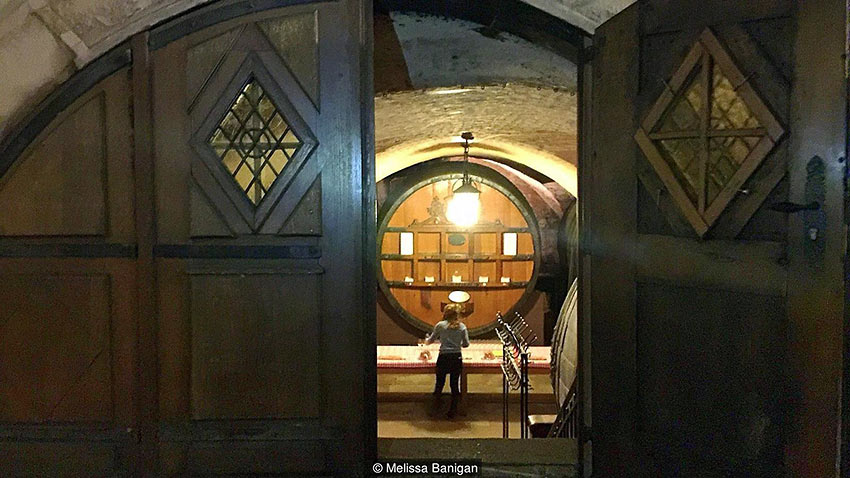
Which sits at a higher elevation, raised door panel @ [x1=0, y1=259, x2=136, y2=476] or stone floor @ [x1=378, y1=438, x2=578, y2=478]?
raised door panel @ [x1=0, y1=259, x2=136, y2=476]

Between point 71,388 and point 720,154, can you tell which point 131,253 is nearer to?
point 71,388

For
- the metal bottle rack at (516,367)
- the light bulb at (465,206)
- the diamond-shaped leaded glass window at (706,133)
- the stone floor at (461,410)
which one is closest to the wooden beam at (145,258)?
the diamond-shaped leaded glass window at (706,133)

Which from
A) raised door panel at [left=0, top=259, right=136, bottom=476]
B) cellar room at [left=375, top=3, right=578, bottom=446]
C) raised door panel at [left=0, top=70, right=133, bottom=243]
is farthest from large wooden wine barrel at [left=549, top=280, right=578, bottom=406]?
raised door panel at [left=0, top=70, right=133, bottom=243]

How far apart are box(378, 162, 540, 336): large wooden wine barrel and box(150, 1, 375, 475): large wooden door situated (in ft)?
15.2

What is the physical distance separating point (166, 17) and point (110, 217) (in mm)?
658

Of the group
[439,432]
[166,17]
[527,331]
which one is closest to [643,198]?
[166,17]

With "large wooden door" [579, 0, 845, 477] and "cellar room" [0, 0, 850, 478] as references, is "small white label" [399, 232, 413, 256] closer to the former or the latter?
"cellar room" [0, 0, 850, 478]

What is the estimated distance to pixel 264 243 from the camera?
2.14 meters

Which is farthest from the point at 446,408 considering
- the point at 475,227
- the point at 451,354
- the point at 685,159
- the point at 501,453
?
the point at 685,159

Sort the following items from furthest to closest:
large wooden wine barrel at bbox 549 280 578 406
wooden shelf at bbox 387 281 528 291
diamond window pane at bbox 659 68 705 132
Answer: wooden shelf at bbox 387 281 528 291
large wooden wine barrel at bbox 549 280 578 406
diamond window pane at bbox 659 68 705 132

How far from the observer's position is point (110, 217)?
2158 millimetres

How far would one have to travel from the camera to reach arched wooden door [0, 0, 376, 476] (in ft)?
6.94

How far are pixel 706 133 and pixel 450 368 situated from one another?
4239 millimetres

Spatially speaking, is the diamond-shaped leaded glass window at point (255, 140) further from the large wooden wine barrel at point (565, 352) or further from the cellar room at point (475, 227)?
the large wooden wine barrel at point (565, 352)
